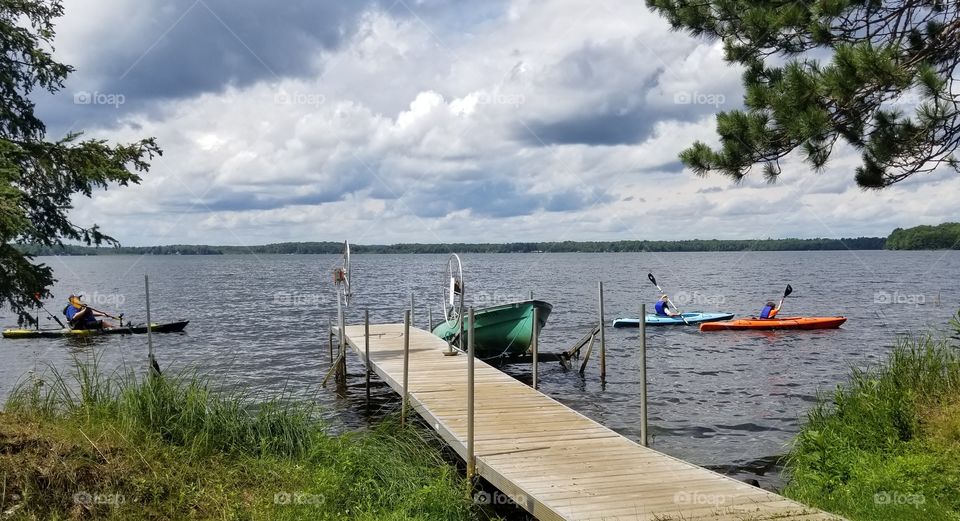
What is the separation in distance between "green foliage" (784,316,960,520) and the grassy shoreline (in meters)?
4.15

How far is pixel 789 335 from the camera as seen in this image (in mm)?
→ 28312

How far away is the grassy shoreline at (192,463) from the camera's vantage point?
6.51 meters

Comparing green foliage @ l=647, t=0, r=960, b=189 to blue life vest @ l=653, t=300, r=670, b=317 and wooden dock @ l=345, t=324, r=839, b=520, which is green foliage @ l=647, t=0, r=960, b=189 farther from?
blue life vest @ l=653, t=300, r=670, b=317

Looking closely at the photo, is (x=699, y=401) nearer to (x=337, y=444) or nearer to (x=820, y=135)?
(x=820, y=135)

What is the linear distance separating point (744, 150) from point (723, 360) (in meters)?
14.8

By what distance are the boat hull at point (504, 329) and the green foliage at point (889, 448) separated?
915 cm

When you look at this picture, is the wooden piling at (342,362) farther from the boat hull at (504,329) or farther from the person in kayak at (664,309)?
the person in kayak at (664,309)

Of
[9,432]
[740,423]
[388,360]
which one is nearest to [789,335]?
[740,423]

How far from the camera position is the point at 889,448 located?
27.8 feet

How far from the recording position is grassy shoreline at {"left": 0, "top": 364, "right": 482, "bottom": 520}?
6508 mm

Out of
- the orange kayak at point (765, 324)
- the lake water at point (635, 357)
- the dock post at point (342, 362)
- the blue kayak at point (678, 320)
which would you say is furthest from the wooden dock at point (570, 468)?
the blue kayak at point (678, 320)

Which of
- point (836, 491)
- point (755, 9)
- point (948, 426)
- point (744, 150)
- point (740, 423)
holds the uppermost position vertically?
point (755, 9)

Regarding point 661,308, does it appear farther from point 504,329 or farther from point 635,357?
point 504,329

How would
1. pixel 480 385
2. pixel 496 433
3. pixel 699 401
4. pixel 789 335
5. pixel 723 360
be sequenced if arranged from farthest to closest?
pixel 789 335 → pixel 723 360 → pixel 699 401 → pixel 480 385 → pixel 496 433
